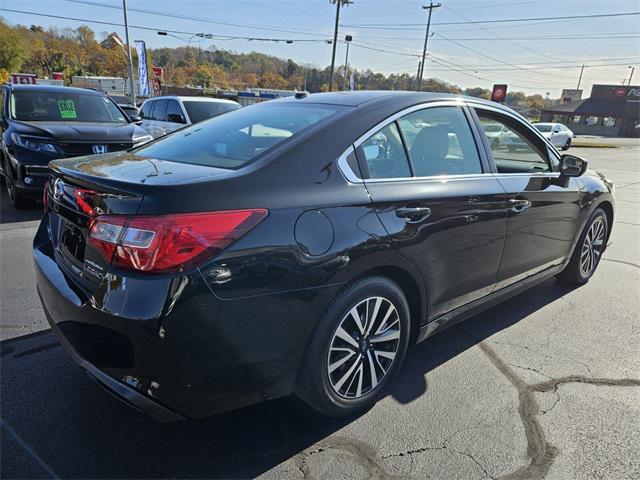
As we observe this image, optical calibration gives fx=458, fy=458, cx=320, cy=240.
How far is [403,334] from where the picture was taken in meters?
2.65

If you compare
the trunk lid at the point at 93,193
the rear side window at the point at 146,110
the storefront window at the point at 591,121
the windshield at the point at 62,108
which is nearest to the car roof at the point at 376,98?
the trunk lid at the point at 93,193

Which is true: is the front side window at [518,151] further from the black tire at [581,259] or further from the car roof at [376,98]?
A: the black tire at [581,259]

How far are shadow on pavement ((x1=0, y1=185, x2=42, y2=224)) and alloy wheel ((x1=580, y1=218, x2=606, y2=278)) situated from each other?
666 cm

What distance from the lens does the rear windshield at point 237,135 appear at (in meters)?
2.41

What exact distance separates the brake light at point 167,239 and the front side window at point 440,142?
134 cm

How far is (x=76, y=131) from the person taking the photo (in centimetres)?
640

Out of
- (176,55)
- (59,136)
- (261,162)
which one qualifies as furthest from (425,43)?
(176,55)

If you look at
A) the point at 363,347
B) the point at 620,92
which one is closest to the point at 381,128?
the point at 363,347

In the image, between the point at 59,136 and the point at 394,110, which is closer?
the point at 394,110

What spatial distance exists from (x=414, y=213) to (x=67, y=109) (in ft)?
22.8

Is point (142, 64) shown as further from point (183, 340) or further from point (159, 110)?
point (183, 340)

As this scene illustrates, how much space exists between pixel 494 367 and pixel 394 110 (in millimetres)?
1842

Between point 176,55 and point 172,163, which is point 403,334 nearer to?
point 172,163

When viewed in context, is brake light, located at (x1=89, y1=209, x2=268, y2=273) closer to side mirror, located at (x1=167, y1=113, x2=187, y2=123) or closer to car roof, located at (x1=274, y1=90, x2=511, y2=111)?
car roof, located at (x1=274, y1=90, x2=511, y2=111)
